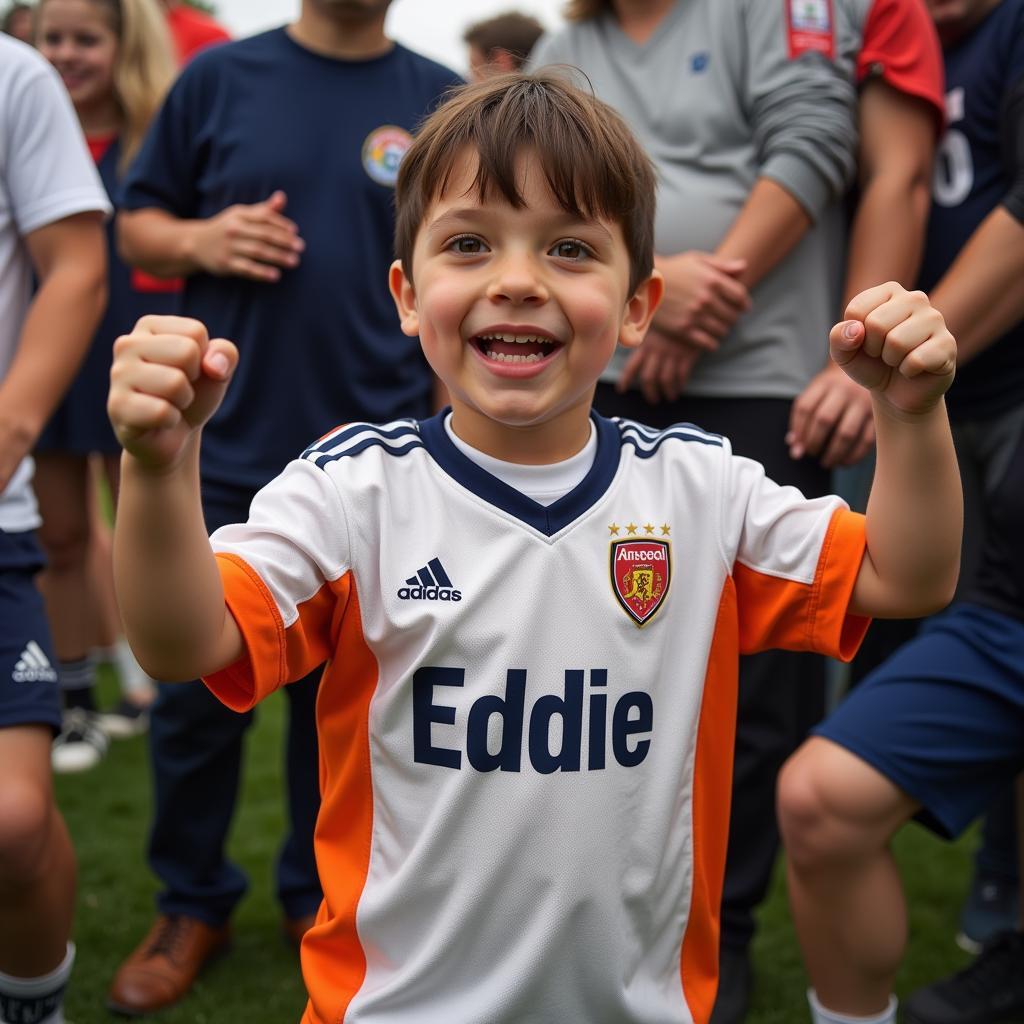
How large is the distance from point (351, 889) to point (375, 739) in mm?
204

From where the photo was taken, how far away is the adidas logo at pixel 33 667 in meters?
2.38

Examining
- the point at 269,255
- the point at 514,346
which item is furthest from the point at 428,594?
the point at 269,255

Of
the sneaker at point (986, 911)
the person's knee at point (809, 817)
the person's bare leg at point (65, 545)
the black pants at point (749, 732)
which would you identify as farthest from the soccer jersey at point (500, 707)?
the person's bare leg at point (65, 545)

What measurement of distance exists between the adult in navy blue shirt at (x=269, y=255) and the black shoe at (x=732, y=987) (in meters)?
1.08

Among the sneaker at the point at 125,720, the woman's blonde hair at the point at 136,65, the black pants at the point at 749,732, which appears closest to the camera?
the black pants at the point at 749,732

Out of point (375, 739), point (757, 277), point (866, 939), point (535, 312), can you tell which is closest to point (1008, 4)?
point (757, 277)

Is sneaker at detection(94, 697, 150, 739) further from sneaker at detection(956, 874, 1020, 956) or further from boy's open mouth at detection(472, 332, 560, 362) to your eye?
boy's open mouth at detection(472, 332, 560, 362)

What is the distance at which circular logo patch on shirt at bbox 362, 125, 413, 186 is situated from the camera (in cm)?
297

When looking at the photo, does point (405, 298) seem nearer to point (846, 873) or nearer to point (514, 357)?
point (514, 357)

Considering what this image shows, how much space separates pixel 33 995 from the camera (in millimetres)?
2436

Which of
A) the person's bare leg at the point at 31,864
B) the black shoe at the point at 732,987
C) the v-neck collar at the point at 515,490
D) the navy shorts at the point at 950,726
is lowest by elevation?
the black shoe at the point at 732,987

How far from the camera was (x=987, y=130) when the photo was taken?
9.47ft

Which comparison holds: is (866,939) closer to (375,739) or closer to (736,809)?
(736,809)

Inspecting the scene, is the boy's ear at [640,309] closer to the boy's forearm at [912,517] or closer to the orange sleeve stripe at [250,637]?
the boy's forearm at [912,517]
